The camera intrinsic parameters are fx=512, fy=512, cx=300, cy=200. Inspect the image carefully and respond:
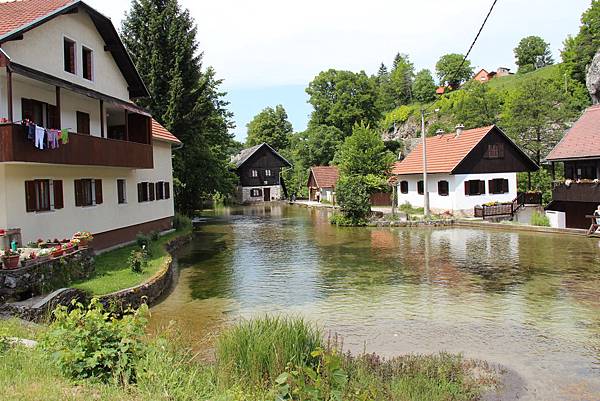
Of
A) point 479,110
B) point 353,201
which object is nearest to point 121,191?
point 353,201

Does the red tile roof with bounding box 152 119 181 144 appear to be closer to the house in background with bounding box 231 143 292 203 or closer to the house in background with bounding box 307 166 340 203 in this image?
the house in background with bounding box 307 166 340 203

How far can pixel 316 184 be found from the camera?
206ft

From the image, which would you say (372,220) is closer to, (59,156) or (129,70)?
(129,70)

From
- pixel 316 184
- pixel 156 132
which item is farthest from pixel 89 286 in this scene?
pixel 316 184

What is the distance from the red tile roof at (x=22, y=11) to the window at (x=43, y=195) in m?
4.77

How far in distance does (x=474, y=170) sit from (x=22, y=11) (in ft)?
98.8

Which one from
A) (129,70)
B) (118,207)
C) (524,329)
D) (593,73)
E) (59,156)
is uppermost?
(593,73)

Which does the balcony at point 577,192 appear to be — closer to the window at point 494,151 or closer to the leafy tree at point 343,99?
the window at point 494,151

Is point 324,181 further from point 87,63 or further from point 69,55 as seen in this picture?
point 69,55

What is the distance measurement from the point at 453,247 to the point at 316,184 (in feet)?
129

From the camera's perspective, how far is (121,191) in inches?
931

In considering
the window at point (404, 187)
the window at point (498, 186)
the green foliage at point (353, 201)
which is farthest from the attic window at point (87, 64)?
the window at point (404, 187)

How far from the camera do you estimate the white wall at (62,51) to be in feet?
53.6

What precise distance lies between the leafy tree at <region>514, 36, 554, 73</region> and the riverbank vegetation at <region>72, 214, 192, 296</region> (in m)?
97.6
